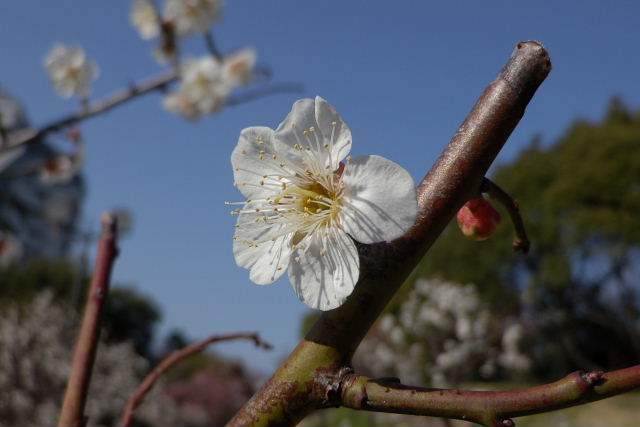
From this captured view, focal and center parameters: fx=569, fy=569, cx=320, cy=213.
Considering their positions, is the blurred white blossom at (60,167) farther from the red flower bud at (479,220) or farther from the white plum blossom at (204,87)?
the red flower bud at (479,220)

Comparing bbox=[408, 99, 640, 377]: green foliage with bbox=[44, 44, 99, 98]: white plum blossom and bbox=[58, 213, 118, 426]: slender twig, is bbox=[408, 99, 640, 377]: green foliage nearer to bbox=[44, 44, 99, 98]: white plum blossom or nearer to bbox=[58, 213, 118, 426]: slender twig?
bbox=[44, 44, 99, 98]: white plum blossom

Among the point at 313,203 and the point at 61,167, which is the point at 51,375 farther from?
the point at 313,203

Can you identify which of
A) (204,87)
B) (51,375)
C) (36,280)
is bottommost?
(51,375)

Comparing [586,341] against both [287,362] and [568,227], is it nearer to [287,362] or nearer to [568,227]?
[568,227]

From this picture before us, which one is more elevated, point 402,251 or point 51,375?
point 51,375

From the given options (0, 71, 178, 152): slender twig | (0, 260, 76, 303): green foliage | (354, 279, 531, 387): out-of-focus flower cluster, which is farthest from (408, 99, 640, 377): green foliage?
(0, 71, 178, 152): slender twig

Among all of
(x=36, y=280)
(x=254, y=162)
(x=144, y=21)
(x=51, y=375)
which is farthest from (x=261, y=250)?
(x=36, y=280)
